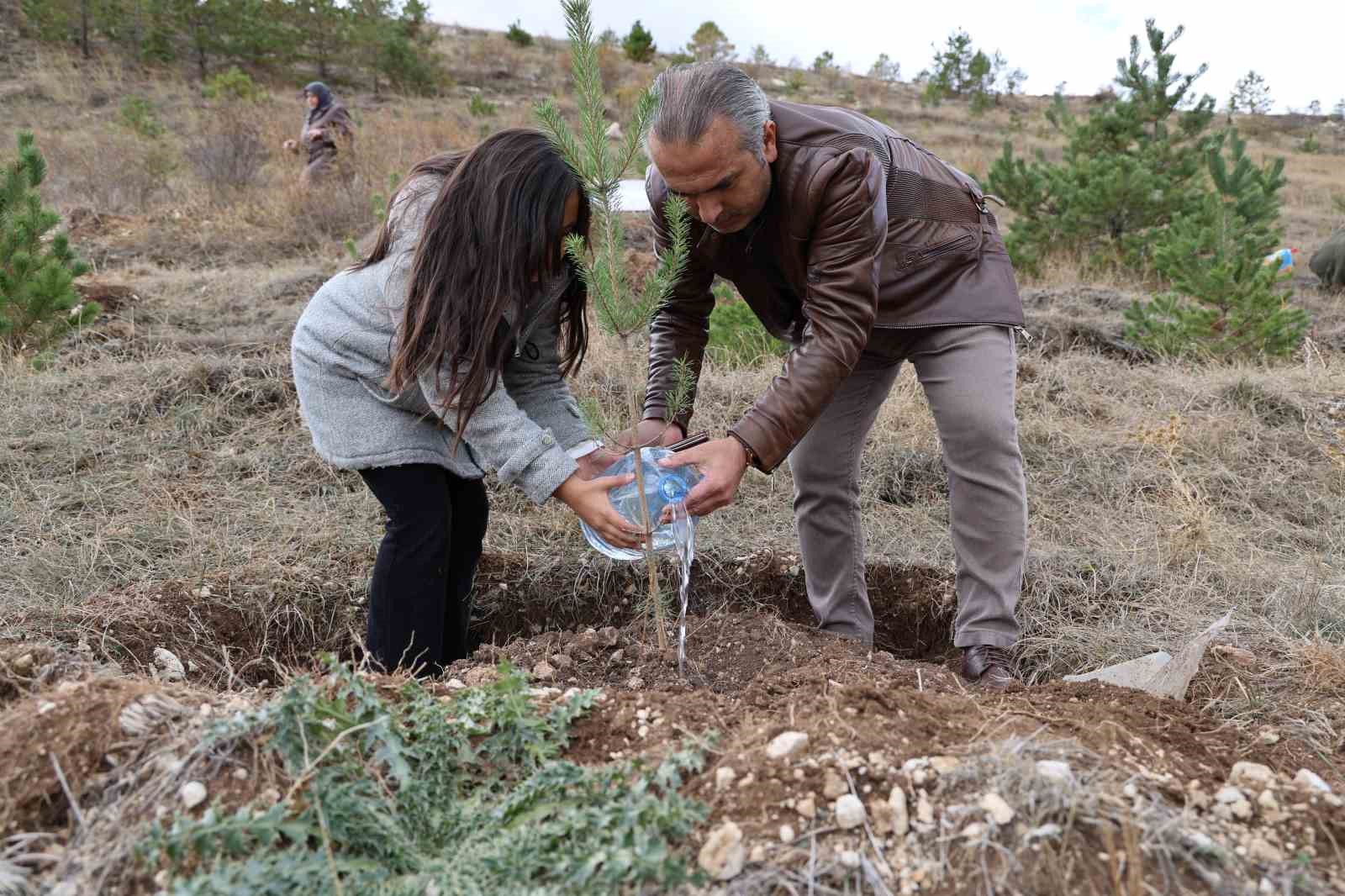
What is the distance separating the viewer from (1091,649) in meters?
2.85

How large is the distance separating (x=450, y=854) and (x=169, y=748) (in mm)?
528

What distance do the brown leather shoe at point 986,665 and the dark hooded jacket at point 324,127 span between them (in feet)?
34.9

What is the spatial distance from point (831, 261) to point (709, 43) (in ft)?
100

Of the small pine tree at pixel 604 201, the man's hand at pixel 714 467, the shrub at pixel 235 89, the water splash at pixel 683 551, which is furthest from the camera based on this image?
the shrub at pixel 235 89

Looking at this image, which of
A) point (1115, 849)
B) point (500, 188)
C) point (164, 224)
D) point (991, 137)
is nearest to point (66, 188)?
point (164, 224)

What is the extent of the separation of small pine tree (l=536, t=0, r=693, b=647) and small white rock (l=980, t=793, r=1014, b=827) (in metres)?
1.08


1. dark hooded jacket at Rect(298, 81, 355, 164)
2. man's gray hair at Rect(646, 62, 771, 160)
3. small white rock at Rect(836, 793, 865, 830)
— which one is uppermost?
man's gray hair at Rect(646, 62, 771, 160)

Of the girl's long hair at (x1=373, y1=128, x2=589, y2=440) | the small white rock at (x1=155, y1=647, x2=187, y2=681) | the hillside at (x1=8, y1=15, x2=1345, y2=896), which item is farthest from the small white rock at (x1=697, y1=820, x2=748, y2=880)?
the small white rock at (x1=155, y1=647, x2=187, y2=681)

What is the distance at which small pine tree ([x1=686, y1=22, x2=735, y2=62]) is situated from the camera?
1172 inches

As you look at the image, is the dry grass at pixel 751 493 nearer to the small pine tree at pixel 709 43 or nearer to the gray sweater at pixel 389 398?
the gray sweater at pixel 389 398

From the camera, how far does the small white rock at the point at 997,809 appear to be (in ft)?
4.65

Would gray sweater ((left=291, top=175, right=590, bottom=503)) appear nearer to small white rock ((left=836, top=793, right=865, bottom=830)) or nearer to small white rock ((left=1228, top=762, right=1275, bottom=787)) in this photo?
small white rock ((left=836, top=793, right=865, bottom=830))

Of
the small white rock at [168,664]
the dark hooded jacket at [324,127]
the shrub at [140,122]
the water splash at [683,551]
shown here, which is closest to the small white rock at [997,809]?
the water splash at [683,551]

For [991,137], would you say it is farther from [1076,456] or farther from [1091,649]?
[1091,649]
